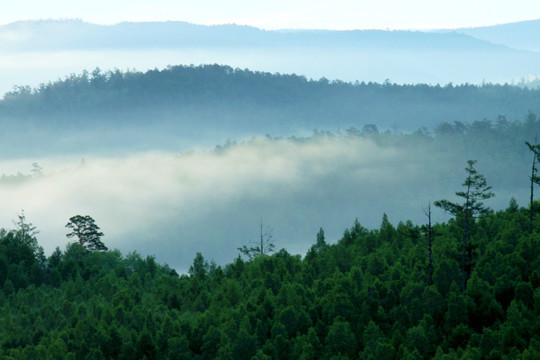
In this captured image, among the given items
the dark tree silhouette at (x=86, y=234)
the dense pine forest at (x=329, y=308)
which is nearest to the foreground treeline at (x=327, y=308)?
the dense pine forest at (x=329, y=308)

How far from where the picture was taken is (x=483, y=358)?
4922 cm

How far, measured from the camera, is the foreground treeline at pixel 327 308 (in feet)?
180

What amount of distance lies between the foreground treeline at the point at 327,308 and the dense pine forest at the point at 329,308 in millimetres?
105

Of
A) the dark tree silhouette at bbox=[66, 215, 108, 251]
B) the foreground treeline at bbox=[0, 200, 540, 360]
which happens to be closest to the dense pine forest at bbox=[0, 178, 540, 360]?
the foreground treeline at bbox=[0, 200, 540, 360]

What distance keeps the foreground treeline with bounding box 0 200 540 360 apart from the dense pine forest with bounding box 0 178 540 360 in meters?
0.11

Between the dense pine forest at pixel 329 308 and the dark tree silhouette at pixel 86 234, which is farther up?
the dark tree silhouette at pixel 86 234

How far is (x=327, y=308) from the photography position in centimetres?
6425

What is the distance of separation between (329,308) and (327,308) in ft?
0.94

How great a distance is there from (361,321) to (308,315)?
463 centimetres

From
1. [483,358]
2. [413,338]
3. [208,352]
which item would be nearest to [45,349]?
[208,352]

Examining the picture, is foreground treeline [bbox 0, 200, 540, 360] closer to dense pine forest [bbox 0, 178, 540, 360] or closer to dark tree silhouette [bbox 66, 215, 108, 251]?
dense pine forest [bbox 0, 178, 540, 360]

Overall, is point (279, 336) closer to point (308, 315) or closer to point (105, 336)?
point (308, 315)

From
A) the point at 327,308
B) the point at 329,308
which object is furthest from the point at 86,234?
the point at 329,308

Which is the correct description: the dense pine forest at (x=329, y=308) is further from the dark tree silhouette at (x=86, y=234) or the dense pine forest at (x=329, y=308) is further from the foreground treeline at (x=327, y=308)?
the dark tree silhouette at (x=86, y=234)
